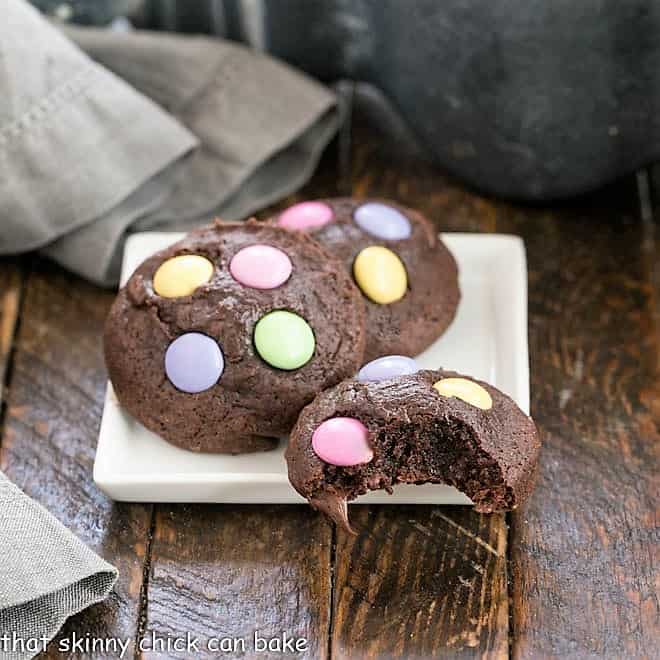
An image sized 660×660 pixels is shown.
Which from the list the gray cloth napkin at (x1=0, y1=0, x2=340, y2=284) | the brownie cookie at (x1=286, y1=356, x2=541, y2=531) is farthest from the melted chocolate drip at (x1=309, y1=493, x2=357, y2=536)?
the gray cloth napkin at (x1=0, y1=0, x2=340, y2=284)

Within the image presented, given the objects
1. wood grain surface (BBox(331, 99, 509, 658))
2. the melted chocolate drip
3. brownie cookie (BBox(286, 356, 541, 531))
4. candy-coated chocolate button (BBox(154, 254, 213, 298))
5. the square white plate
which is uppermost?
candy-coated chocolate button (BBox(154, 254, 213, 298))

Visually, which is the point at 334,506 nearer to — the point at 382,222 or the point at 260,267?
the point at 260,267

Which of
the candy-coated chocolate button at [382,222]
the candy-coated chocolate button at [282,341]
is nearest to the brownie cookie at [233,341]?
the candy-coated chocolate button at [282,341]

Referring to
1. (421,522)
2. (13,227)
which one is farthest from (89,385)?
(421,522)

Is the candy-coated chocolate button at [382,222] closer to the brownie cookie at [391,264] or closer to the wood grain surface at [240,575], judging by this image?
the brownie cookie at [391,264]

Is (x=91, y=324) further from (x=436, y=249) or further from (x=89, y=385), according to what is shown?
(x=436, y=249)

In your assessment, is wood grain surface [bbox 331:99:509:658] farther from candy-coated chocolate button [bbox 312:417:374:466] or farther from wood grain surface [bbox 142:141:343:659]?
candy-coated chocolate button [bbox 312:417:374:466]
